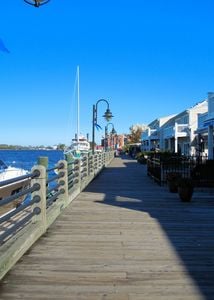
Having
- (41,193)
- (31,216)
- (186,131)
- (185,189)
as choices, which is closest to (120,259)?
(31,216)

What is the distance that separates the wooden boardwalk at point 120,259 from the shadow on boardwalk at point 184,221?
1cm

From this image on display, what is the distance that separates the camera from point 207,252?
7207mm

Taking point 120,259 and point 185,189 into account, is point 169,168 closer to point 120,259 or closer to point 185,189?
point 185,189

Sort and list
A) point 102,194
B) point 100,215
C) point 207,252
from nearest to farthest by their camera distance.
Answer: point 207,252, point 100,215, point 102,194

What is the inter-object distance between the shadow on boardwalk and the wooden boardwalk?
0.04 ft

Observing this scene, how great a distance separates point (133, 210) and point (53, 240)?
441 cm

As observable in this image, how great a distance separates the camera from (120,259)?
6734mm

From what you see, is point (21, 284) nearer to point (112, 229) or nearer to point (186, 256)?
point (186, 256)

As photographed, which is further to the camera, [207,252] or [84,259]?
[207,252]

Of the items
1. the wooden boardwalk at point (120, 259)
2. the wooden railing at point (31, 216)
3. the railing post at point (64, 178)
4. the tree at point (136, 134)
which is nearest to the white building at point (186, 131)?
the railing post at point (64, 178)

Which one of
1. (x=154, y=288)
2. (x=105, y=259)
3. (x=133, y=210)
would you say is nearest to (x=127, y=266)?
(x=105, y=259)

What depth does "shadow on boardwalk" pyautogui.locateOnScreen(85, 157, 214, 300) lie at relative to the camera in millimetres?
6129

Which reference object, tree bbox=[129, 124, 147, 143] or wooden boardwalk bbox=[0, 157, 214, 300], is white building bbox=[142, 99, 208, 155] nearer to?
wooden boardwalk bbox=[0, 157, 214, 300]

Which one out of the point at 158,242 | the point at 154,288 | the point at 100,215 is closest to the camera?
the point at 154,288
